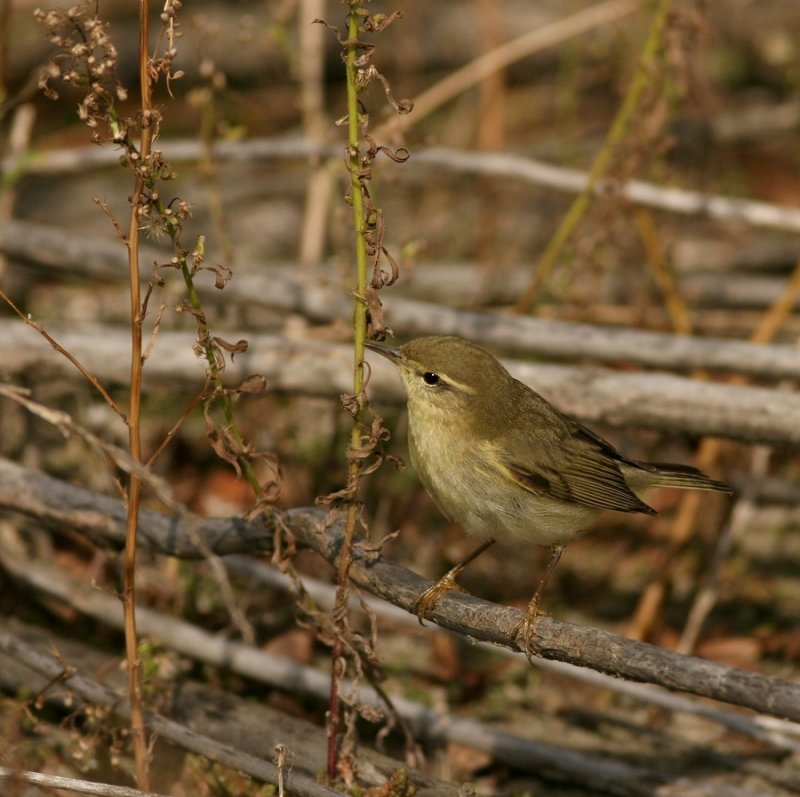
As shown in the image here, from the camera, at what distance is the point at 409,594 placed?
3285 millimetres

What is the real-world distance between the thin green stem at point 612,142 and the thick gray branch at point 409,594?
2.22 m

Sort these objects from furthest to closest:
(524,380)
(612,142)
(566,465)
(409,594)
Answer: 1. (612,142)
2. (524,380)
3. (566,465)
4. (409,594)

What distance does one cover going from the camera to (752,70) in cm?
847

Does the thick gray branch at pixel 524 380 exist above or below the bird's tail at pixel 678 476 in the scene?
above

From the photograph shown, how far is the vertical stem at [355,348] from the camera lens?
285 centimetres

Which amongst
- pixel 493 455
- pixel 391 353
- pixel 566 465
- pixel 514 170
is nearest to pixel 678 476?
pixel 566 465

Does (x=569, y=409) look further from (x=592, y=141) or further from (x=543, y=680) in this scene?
(x=592, y=141)

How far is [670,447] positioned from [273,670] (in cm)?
258

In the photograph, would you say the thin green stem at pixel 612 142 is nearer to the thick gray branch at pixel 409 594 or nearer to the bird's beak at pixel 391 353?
the bird's beak at pixel 391 353

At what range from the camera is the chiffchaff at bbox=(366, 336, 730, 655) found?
385cm

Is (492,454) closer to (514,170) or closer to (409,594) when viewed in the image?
(409,594)

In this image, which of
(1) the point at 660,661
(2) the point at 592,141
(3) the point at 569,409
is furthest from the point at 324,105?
(1) the point at 660,661

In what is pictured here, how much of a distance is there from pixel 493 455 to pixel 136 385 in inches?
55.0

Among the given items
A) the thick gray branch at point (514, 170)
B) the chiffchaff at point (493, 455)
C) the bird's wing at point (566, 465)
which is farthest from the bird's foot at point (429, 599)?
the thick gray branch at point (514, 170)
